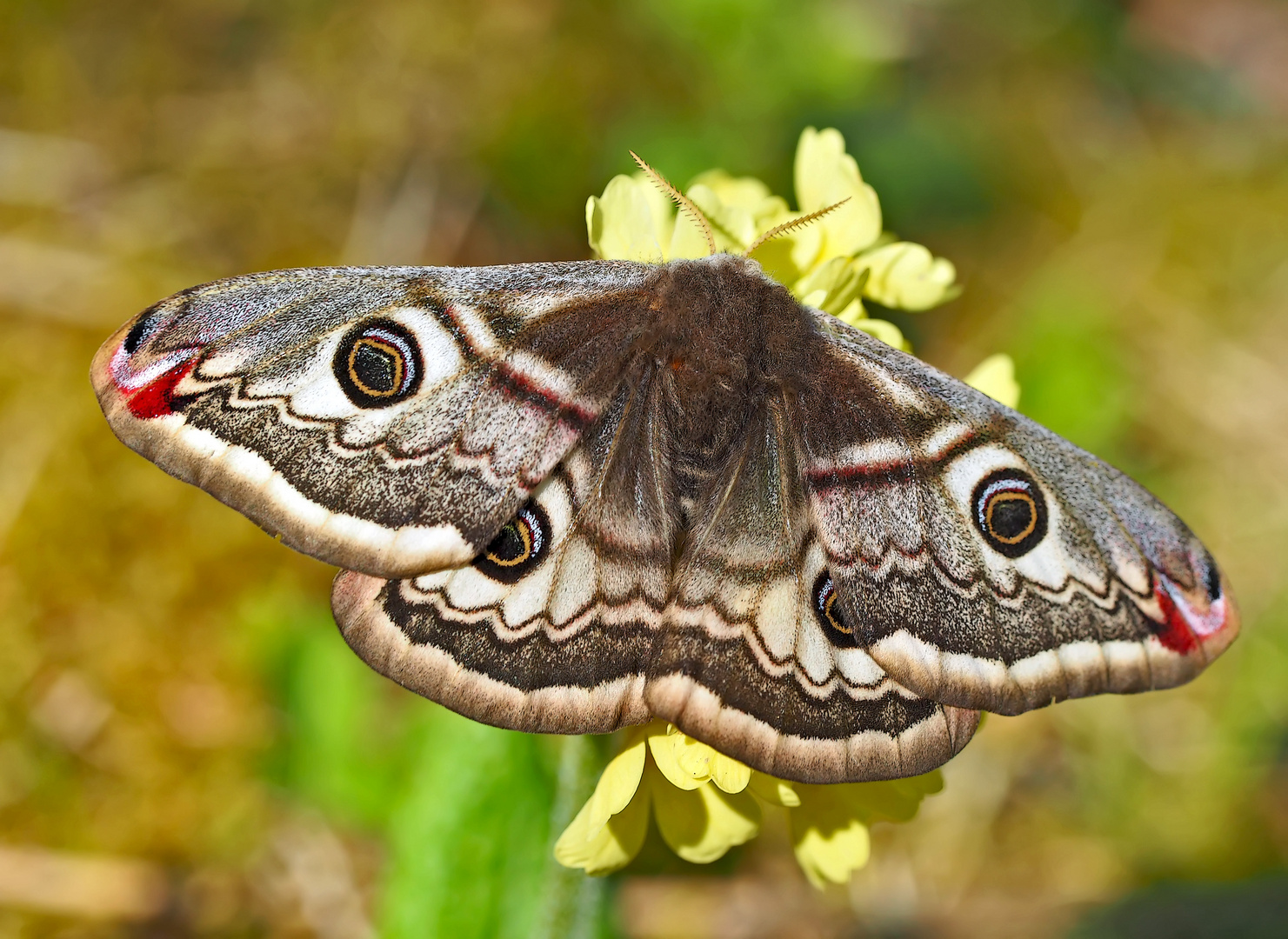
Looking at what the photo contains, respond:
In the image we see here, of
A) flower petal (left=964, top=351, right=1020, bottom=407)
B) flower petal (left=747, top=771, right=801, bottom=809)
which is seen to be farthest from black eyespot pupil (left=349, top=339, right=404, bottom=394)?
flower petal (left=964, top=351, right=1020, bottom=407)

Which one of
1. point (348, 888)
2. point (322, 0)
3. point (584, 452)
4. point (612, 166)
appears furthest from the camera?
point (322, 0)

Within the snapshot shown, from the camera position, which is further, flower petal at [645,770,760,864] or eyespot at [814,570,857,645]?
flower petal at [645,770,760,864]

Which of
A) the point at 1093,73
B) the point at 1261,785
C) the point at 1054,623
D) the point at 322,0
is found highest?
the point at 1093,73

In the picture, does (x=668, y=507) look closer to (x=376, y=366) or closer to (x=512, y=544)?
(x=512, y=544)

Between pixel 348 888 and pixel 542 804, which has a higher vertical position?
pixel 542 804

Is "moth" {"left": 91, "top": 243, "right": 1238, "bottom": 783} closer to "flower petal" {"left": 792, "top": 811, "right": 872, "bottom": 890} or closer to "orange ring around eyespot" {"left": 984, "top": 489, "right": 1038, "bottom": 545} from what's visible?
"orange ring around eyespot" {"left": 984, "top": 489, "right": 1038, "bottom": 545}

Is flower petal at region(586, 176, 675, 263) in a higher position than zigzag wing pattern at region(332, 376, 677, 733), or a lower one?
higher

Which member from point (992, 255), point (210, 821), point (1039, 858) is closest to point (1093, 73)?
point (992, 255)

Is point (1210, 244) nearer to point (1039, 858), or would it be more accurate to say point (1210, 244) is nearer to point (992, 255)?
point (992, 255)
